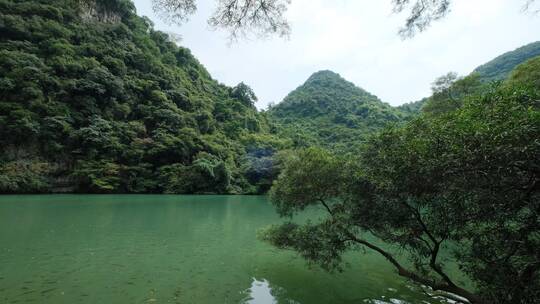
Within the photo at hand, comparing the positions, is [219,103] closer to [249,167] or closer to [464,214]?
[249,167]

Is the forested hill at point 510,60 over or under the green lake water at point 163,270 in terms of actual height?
over

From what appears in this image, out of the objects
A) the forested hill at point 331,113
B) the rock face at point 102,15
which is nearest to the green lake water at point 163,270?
the rock face at point 102,15

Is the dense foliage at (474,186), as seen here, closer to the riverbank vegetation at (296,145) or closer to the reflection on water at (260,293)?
the riverbank vegetation at (296,145)

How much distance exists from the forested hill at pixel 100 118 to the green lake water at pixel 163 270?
18930mm

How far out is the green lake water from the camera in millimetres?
7020

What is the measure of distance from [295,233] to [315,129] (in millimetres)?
69022

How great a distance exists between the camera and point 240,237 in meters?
14.4

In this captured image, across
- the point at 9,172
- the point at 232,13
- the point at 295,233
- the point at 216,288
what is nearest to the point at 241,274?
the point at 216,288

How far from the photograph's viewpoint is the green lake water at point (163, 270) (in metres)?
7.02

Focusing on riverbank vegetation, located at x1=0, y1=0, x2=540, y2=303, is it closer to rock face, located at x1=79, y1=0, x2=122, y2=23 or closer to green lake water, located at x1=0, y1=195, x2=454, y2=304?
rock face, located at x1=79, y1=0, x2=122, y2=23

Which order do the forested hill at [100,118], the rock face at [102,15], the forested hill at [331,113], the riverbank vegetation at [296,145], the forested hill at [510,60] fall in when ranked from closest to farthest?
the riverbank vegetation at [296,145] < the forested hill at [100,118] < the rock face at [102,15] < the forested hill at [510,60] < the forested hill at [331,113]

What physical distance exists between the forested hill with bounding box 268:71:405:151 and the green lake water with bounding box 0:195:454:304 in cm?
4848

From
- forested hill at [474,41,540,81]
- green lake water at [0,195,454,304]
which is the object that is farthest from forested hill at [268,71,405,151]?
green lake water at [0,195,454,304]

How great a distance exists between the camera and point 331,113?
8425cm
